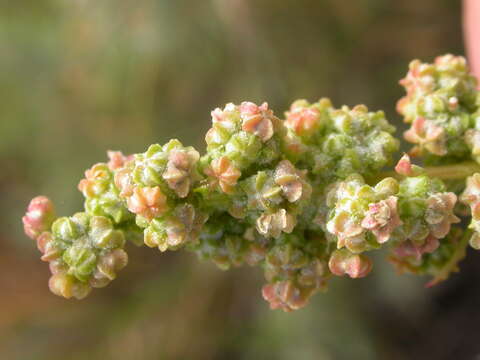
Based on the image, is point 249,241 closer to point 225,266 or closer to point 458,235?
point 225,266

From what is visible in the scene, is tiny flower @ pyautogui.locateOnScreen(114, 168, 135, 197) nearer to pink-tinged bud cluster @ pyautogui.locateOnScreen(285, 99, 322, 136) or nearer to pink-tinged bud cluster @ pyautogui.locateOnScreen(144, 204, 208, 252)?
pink-tinged bud cluster @ pyautogui.locateOnScreen(144, 204, 208, 252)

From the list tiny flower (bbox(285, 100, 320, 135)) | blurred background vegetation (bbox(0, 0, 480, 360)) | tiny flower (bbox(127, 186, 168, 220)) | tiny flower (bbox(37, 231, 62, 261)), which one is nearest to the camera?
tiny flower (bbox(127, 186, 168, 220))

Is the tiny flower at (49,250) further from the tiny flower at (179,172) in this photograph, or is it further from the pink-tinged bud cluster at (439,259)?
the pink-tinged bud cluster at (439,259)

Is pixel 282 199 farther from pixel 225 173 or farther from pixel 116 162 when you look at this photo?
pixel 116 162

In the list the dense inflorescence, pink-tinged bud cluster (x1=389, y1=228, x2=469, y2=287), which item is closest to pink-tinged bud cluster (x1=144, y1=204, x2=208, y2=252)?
the dense inflorescence

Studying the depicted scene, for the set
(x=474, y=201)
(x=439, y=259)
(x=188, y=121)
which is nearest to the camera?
(x=474, y=201)

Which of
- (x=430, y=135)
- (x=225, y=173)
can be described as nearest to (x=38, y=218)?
(x=225, y=173)

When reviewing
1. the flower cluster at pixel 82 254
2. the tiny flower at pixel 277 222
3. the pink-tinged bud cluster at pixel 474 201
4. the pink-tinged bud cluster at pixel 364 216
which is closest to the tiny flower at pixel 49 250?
the flower cluster at pixel 82 254
